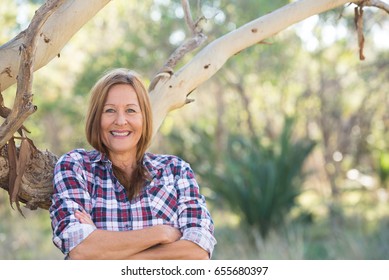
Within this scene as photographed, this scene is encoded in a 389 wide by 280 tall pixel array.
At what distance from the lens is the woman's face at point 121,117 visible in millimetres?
2623

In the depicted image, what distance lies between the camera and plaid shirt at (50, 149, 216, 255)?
2438 mm

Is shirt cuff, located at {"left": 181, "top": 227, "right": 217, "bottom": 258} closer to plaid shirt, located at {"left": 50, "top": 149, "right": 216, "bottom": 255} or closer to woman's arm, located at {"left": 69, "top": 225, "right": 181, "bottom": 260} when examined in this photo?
plaid shirt, located at {"left": 50, "top": 149, "right": 216, "bottom": 255}

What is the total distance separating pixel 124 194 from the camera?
2574 mm

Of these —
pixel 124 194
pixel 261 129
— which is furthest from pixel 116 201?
pixel 261 129

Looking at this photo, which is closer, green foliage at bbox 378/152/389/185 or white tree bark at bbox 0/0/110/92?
white tree bark at bbox 0/0/110/92

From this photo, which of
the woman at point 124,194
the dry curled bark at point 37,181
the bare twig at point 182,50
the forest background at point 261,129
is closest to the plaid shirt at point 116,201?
the woman at point 124,194

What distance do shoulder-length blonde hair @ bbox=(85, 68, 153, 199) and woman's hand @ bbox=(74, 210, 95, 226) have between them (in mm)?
217

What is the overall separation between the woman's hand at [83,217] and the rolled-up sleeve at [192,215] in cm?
35

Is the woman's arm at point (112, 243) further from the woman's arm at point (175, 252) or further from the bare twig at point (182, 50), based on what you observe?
the bare twig at point (182, 50)

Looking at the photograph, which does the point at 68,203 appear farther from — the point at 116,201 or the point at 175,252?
the point at 175,252

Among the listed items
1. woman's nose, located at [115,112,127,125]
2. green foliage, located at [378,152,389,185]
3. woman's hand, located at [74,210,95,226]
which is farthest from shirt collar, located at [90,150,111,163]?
green foliage, located at [378,152,389,185]

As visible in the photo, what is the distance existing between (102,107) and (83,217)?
1.50 feet
